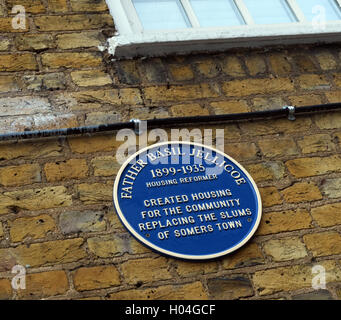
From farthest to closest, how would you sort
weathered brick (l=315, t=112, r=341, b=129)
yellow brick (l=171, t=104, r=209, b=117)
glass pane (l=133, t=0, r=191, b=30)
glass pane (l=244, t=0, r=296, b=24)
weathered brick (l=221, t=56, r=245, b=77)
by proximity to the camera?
1. glass pane (l=244, t=0, r=296, b=24)
2. glass pane (l=133, t=0, r=191, b=30)
3. weathered brick (l=221, t=56, r=245, b=77)
4. weathered brick (l=315, t=112, r=341, b=129)
5. yellow brick (l=171, t=104, r=209, b=117)

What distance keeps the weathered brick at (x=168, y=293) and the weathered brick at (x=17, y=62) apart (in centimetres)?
146

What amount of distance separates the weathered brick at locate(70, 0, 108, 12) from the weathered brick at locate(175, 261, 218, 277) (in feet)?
5.96

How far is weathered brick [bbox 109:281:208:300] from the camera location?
8.39ft

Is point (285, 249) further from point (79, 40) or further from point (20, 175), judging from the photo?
point (79, 40)

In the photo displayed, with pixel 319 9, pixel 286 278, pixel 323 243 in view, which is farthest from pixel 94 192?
pixel 319 9

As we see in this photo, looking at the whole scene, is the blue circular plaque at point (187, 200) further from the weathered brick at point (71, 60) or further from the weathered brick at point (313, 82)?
the weathered brick at point (313, 82)

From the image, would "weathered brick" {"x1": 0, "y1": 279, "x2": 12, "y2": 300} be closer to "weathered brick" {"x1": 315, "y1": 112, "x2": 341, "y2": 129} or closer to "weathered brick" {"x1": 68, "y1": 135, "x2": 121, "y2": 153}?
"weathered brick" {"x1": 68, "y1": 135, "x2": 121, "y2": 153}

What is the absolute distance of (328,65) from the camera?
3738 mm

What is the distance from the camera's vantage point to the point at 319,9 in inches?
162

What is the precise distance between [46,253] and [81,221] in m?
0.23

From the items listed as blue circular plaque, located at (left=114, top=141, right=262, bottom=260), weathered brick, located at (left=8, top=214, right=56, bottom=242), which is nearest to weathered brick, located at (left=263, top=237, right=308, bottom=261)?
blue circular plaque, located at (left=114, top=141, right=262, bottom=260)

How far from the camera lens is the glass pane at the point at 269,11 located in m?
3.91

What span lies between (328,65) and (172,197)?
156 cm

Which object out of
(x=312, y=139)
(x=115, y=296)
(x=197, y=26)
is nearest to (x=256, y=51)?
(x=197, y=26)
